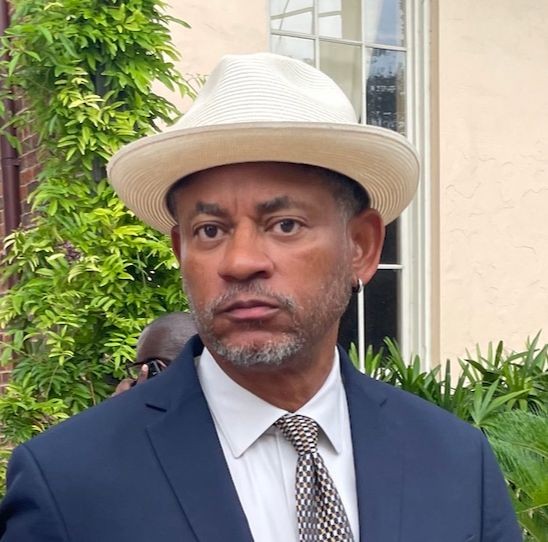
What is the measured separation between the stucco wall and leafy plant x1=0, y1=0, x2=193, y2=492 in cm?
251

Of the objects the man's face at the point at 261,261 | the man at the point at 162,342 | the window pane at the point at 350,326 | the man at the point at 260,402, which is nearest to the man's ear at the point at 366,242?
the man at the point at 260,402

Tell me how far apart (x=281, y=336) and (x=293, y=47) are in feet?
14.0

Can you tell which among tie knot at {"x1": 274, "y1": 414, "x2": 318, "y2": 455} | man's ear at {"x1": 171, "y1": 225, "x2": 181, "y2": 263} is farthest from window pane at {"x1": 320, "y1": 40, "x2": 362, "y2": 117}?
tie knot at {"x1": 274, "y1": 414, "x2": 318, "y2": 455}

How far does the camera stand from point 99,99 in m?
3.89

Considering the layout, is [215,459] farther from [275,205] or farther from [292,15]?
[292,15]

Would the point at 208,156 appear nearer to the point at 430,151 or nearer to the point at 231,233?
the point at 231,233

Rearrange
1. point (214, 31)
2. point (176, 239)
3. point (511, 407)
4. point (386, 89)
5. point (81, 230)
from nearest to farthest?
1. point (176, 239)
2. point (81, 230)
3. point (511, 407)
4. point (214, 31)
5. point (386, 89)

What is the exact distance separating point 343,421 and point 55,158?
101 inches

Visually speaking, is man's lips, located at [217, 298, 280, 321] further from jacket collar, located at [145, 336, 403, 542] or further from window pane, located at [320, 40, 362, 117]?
window pane, located at [320, 40, 362, 117]

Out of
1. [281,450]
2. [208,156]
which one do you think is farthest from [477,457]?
[208,156]

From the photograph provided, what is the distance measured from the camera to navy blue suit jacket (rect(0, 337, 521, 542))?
157 centimetres

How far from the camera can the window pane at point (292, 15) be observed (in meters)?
5.56

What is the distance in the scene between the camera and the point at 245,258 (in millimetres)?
1652

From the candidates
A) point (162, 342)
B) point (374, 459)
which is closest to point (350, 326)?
point (162, 342)
